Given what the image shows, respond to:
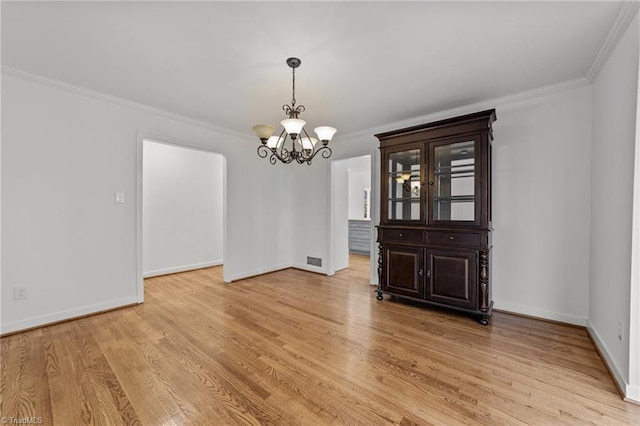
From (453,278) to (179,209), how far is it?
486 centimetres

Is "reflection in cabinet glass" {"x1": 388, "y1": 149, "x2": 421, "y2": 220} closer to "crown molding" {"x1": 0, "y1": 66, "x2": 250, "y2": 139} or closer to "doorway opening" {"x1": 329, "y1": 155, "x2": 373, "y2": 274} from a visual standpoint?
"doorway opening" {"x1": 329, "y1": 155, "x2": 373, "y2": 274}

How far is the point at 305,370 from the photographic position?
6.48 ft

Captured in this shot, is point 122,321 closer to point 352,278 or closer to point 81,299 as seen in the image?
point 81,299

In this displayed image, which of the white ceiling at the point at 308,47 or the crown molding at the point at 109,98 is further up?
the white ceiling at the point at 308,47

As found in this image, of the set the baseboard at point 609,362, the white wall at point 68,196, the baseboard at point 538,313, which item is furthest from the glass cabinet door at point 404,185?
the white wall at point 68,196

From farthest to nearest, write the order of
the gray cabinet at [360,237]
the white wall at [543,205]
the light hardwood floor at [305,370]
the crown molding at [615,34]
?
the gray cabinet at [360,237]
the white wall at [543,205]
the crown molding at [615,34]
the light hardwood floor at [305,370]

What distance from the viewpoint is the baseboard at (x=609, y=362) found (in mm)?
1705

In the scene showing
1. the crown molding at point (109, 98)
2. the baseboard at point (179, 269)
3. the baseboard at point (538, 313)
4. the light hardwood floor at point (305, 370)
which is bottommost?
the light hardwood floor at point (305, 370)

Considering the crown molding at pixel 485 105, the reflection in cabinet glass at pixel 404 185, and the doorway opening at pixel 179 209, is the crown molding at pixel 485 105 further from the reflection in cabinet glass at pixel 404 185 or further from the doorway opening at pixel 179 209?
the doorway opening at pixel 179 209

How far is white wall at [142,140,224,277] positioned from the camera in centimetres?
475

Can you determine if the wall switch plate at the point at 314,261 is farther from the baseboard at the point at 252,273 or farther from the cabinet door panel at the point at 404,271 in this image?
the cabinet door panel at the point at 404,271

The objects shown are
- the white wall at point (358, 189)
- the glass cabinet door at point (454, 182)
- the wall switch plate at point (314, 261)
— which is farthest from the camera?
the white wall at point (358, 189)

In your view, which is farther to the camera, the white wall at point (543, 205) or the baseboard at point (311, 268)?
the baseboard at point (311, 268)

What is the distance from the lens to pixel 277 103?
10.5 ft
